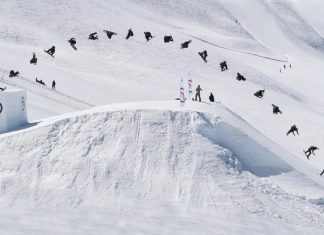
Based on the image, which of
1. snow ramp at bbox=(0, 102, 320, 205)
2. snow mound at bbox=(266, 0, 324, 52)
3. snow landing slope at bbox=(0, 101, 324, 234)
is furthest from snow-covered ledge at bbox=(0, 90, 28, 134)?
snow mound at bbox=(266, 0, 324, 52)

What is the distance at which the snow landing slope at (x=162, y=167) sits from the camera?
17.4 m

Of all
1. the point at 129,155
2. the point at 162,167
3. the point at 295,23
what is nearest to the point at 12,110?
the point at 129,155

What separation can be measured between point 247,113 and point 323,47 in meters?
51.6

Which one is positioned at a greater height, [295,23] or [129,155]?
[129,155]

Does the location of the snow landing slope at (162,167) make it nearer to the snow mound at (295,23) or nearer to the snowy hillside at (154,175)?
the snowy hillside at (154,175)

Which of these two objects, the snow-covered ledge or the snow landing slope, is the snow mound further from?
the snow landing slope

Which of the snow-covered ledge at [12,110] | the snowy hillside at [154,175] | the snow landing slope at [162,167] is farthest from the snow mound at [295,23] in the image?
the snow landing slope at [162,167]

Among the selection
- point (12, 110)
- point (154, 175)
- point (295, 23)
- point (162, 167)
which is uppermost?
point (162, 167)

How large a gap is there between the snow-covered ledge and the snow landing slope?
86.2 inches

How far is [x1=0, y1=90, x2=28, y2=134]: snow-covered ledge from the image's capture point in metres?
22.4

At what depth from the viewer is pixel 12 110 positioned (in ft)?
75.0

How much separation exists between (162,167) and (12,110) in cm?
676

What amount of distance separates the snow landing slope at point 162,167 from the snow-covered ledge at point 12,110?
7.18 feet

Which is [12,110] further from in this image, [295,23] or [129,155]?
[295,23]
